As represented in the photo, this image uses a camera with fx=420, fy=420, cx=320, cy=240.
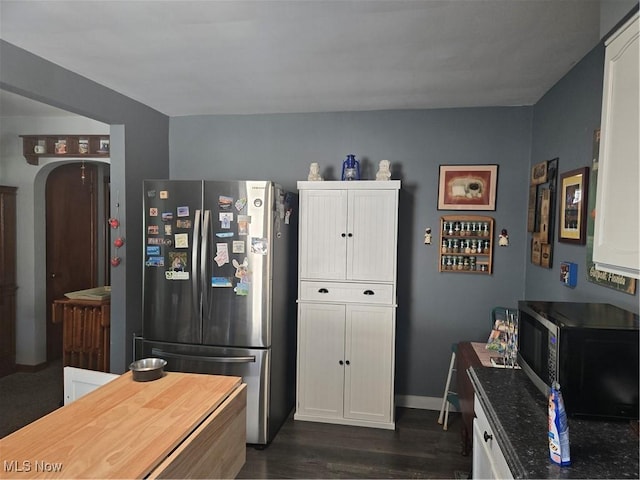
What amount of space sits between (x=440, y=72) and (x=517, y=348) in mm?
1622

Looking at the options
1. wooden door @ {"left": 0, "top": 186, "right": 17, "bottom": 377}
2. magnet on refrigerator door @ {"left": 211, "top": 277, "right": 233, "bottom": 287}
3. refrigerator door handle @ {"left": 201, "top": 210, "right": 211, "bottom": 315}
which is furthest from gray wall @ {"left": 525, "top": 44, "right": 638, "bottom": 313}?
wooden door @ {"left": 0, "top": 186, "right": 17, "bottom": 377}

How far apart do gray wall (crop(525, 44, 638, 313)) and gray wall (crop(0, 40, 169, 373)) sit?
2949 millimetres

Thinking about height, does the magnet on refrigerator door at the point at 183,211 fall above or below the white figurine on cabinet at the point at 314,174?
below

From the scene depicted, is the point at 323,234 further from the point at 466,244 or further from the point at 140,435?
the point at 140,435

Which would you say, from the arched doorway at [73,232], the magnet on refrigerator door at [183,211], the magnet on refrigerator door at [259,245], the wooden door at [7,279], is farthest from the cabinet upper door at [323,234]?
the wooden door at [7,279]

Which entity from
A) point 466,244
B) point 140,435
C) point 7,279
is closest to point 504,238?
point 466,244

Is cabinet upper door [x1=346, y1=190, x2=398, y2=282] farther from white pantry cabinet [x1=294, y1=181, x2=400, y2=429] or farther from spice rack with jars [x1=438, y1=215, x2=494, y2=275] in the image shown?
spice rack with jars [x1=438, y1=215, x2=494, y2=275]

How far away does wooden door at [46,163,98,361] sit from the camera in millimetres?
4238

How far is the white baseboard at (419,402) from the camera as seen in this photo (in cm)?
340

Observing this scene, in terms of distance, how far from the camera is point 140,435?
4.09 feet

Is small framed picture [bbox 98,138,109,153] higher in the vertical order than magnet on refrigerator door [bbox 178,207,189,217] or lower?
higher

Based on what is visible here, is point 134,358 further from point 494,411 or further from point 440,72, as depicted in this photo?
point 440,72

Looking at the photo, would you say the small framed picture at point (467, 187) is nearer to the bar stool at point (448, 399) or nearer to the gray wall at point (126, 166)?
the bar stool at point (448, 399)

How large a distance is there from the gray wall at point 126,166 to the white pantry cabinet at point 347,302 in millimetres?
1290
